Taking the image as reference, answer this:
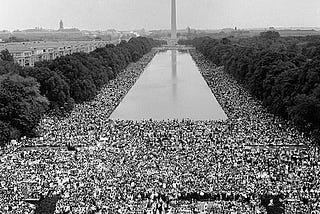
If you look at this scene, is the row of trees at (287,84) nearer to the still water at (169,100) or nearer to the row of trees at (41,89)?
the still water at (169,100)

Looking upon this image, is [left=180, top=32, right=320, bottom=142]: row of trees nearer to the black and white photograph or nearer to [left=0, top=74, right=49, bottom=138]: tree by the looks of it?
the black and white photograph

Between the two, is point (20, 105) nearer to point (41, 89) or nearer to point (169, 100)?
point (41, 89)

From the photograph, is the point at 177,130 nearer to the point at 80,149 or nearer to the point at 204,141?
the point at 204,141

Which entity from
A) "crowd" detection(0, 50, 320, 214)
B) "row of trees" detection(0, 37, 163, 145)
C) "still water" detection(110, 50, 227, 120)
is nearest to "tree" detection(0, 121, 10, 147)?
"row of trees" detection(0, 37, 163, 145)

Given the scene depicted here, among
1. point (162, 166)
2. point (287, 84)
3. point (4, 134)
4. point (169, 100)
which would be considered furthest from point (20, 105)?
point (287, 84)

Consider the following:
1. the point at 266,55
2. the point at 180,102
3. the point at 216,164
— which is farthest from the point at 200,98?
the point at 216,164
